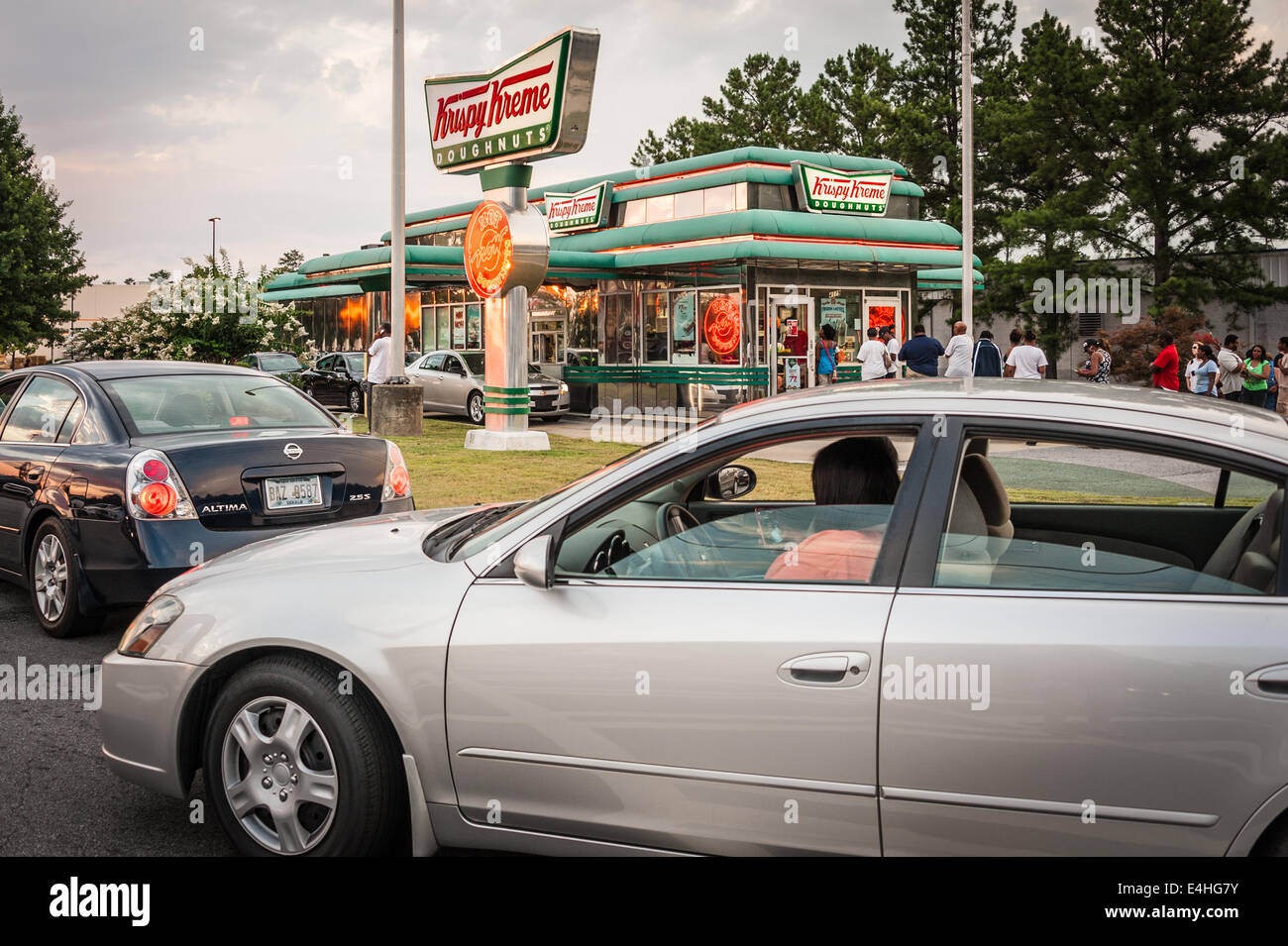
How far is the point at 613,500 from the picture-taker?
3.28 m

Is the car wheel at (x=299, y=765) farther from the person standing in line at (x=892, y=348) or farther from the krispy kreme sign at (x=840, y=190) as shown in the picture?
A: the krispy kreme sign at (x=840, y=190)

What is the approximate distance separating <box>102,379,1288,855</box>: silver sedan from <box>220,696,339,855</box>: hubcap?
0.01 meters

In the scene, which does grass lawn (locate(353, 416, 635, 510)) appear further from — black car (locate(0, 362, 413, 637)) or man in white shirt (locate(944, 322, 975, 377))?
man in white shirt (locate(944, 322, 975, 377))

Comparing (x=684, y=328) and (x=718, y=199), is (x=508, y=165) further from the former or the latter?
(x=718, y=199)

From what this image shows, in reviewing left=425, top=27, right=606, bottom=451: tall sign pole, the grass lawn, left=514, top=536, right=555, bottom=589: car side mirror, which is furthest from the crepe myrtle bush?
left=514, top=536, right=555, bottom=589: car side mirror

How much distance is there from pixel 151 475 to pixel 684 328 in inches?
857

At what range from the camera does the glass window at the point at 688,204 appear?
28141 millimetres

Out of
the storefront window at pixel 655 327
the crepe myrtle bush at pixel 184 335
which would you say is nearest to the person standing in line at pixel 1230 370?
the storefront window at pixel 655 327

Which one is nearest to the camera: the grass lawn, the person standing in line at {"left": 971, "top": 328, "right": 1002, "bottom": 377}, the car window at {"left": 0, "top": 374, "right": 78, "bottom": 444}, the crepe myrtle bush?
the car window at {"left": 0, "top": 374, "right": 78, "bottom": 444}

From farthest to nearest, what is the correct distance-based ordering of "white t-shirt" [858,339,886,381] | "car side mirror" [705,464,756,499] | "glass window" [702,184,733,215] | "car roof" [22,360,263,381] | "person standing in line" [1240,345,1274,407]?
"glass window" [702,184,733,215] → "white t-shirt" [858,339,886,381] → "person standing in line" [1240,345,1274,407] → "car roof" [22,360,263,381] → "car side mirror" [705,464,756,499]

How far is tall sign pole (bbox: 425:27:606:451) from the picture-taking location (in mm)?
16812

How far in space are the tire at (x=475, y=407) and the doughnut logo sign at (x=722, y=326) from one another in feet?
18.5
